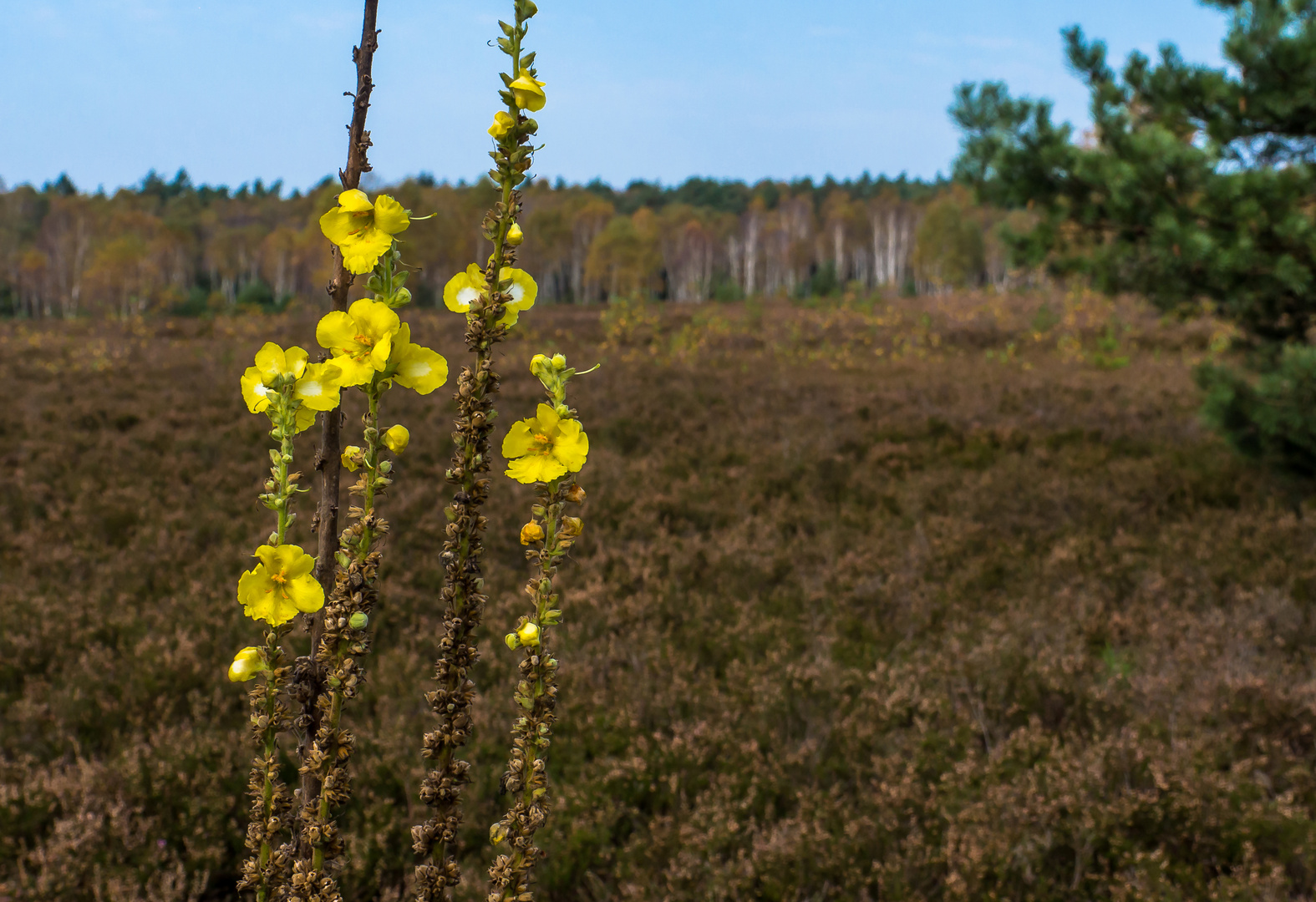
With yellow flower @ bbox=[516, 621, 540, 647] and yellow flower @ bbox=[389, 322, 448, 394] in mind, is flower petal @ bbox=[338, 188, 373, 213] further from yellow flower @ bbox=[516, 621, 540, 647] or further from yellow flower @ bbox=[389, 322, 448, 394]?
yellow flower @ bbox=[516, 621, 540, 647]

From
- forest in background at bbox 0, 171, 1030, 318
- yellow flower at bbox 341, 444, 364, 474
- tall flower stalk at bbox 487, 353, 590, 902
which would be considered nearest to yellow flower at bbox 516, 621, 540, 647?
→ tall flower stalk at bbox 487, 353, 590, 902

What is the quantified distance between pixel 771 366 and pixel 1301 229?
321 inches

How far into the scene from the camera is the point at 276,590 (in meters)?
1.00

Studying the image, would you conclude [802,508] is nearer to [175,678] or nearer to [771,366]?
[175,678]

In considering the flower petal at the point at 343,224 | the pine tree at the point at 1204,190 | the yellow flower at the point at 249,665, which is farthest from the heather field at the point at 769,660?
the flower petal at the point at 343,224

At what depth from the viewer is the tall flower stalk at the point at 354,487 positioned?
93 centimetres

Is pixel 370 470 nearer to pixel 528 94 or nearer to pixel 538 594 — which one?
pixel 538 594

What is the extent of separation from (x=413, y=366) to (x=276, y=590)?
0.32m

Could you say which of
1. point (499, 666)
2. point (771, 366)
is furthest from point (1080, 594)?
point (771, 366)

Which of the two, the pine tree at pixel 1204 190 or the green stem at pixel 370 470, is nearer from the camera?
the green stem at pixel 370 470

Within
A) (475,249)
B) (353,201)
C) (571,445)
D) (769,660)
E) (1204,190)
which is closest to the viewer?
(353,201)

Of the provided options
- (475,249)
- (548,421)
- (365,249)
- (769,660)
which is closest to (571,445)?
(548,421)

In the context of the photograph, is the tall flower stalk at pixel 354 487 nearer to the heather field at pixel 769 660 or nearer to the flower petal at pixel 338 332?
the flower petal at pixel 338 332

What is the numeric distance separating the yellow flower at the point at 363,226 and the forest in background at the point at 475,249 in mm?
34135
